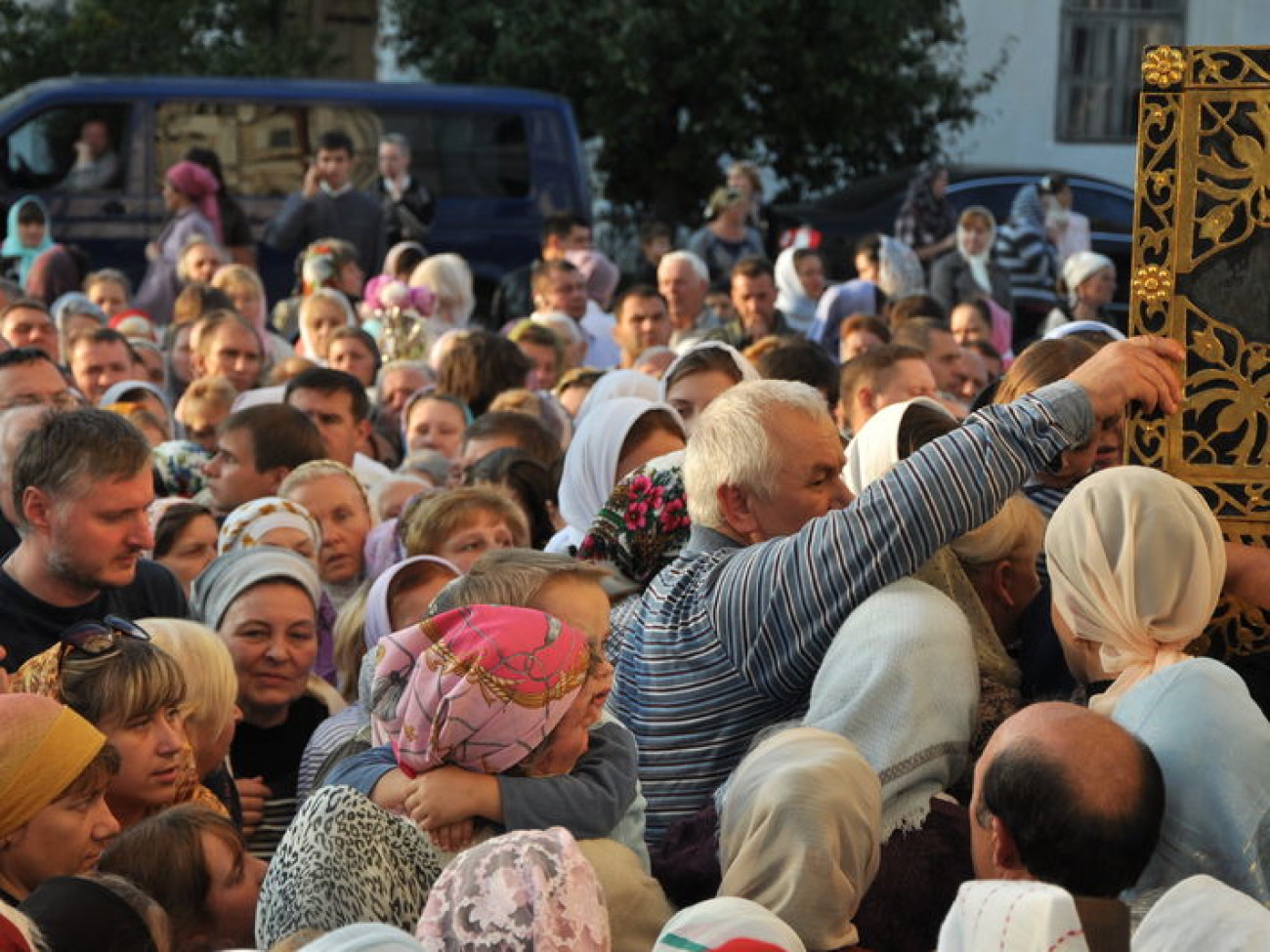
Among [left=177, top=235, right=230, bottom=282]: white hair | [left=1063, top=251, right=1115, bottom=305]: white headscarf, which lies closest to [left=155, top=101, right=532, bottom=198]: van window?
[left=177, top=235, right=230, bottom=282]: white hair

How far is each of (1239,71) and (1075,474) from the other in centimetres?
118

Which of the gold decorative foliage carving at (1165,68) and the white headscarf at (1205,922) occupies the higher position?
the gold decorative foliage carving at (1165,68)

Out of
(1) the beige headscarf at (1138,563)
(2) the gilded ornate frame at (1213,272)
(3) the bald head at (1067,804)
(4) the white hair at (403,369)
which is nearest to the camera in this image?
(3) the bald head at (1067,804)

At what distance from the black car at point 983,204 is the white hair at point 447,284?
660 cm

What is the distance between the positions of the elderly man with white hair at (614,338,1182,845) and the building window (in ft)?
69.6

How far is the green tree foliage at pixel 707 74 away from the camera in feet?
71.4

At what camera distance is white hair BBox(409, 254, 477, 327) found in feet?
41.5

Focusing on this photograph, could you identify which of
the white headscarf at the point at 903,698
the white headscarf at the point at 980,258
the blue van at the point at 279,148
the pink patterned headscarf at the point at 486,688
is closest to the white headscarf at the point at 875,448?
the white headscarf at the point at 903,698

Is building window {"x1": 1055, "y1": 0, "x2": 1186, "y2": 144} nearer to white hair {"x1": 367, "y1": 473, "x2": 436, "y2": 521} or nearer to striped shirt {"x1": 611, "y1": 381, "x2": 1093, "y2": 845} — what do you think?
white hair {"x1": 367, "y1": 473, "x2": 436, "y2": 521}

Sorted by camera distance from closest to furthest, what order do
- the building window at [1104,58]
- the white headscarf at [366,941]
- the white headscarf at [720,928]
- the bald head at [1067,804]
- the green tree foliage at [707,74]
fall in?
1. the white headscarf at [366,941]
2. the white headscarf at [720,928]
3. the bald head at [1067,804]
4. the green tree foliage at [707,74]
5. the building window at [1104,58]

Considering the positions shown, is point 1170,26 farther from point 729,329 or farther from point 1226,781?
point 1226,781

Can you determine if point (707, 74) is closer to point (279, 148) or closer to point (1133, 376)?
point (279, 148)

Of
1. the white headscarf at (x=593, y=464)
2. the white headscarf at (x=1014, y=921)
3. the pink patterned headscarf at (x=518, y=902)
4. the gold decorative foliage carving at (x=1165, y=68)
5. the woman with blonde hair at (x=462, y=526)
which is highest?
the gold decorative foliage carving at (x=1165, y=68)

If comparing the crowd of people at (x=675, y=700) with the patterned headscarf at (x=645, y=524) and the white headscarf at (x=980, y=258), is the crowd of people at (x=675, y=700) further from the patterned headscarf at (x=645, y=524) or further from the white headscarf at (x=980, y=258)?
the white headscarf at (x=980, y=258)
